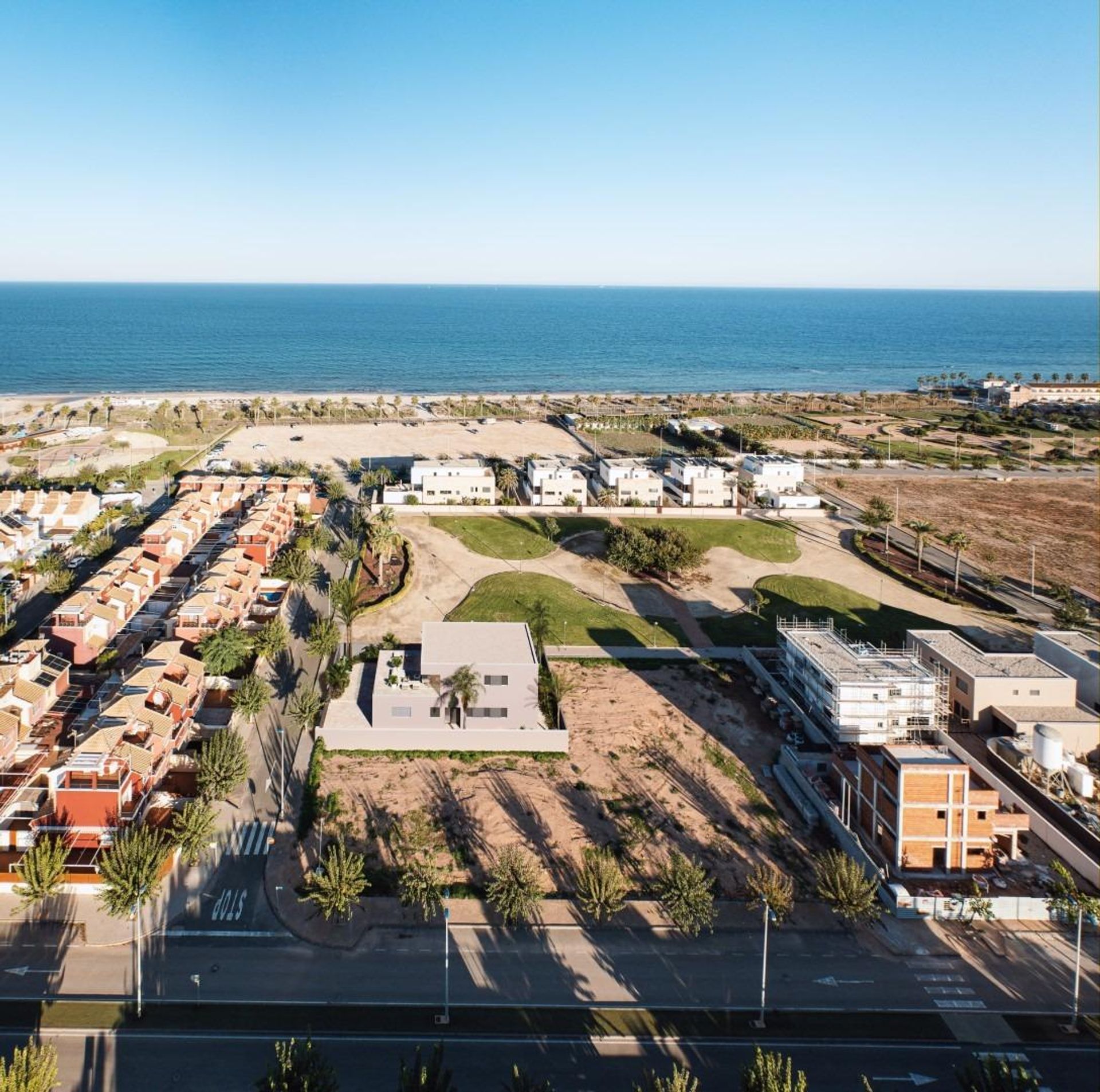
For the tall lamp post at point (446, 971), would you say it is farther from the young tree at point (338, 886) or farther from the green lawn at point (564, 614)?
the green lawn at point (564, 614)

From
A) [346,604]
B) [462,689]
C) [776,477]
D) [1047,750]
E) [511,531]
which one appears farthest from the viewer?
[776,477]

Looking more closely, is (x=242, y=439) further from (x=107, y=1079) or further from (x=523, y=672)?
(x=107, y=1079)

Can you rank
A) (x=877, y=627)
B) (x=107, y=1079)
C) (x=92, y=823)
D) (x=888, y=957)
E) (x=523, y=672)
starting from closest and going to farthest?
(x=107, y=1079) → (x=888, y=957) → (x=92, y=823) → (x=523, y=672) → (x=877, y=627)

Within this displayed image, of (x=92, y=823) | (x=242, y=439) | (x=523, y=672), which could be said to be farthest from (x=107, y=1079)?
(x=242, y=439)

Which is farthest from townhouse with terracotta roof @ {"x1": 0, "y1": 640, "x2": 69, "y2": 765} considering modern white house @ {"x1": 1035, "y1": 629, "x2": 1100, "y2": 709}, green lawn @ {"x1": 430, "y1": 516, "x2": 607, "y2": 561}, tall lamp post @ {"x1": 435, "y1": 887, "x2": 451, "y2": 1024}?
modern white house @ {"x1": 1035, "y1": 629, "x2": 1100, "y2": 709}

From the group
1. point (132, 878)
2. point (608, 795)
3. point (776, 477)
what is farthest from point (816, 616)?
point (132, 878)

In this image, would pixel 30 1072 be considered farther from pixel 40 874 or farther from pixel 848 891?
pixel 848 891

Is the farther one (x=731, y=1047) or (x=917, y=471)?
(x=917, y=471)
